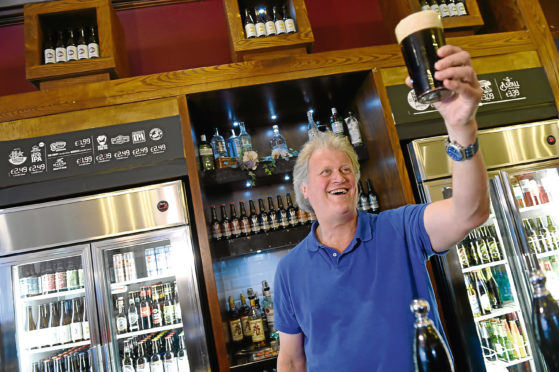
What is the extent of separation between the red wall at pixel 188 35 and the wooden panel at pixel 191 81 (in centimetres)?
76

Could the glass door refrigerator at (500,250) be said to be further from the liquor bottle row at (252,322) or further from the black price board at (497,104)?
the liquor bottle row at (252,322)

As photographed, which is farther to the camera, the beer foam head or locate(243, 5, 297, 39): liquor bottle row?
locate(243, 5, 297, 39): liquor bottle row


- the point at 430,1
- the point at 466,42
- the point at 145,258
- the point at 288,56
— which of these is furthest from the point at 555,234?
the point at 145,258

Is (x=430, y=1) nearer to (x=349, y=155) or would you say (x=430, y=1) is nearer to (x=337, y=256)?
(x=349, y=155)

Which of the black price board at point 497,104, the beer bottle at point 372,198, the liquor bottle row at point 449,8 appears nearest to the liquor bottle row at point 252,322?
the beer bottle at point 372,198

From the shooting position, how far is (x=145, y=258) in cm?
257

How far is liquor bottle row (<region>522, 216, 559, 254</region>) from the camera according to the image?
2.81 meters

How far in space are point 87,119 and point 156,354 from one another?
65.8 inches

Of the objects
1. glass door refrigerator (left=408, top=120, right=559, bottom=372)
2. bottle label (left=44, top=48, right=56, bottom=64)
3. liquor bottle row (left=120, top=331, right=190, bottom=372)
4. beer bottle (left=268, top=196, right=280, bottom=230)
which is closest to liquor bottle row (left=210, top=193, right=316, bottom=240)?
beer bottle (left=268, top=196, right=280, bottom=230)

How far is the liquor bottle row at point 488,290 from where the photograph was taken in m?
2.63

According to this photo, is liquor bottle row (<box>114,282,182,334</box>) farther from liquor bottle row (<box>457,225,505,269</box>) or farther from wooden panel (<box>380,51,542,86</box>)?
wooden panel (<box>380,51,542,86</box>)

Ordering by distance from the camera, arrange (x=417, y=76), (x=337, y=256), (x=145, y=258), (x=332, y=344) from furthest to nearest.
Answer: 1. (x=145, y=258)
2. (x=337, y=256)
3. (x=332, y=344)
4. (x=417, y=76)

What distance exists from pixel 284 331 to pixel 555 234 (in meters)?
2.57

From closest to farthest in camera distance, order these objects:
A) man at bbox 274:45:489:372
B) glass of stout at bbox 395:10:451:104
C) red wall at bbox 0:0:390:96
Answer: glass of stout at bbox 395:10:451:104 < man at bbox 274:45:489:372 < red wall at bbox 0:0:390:96
